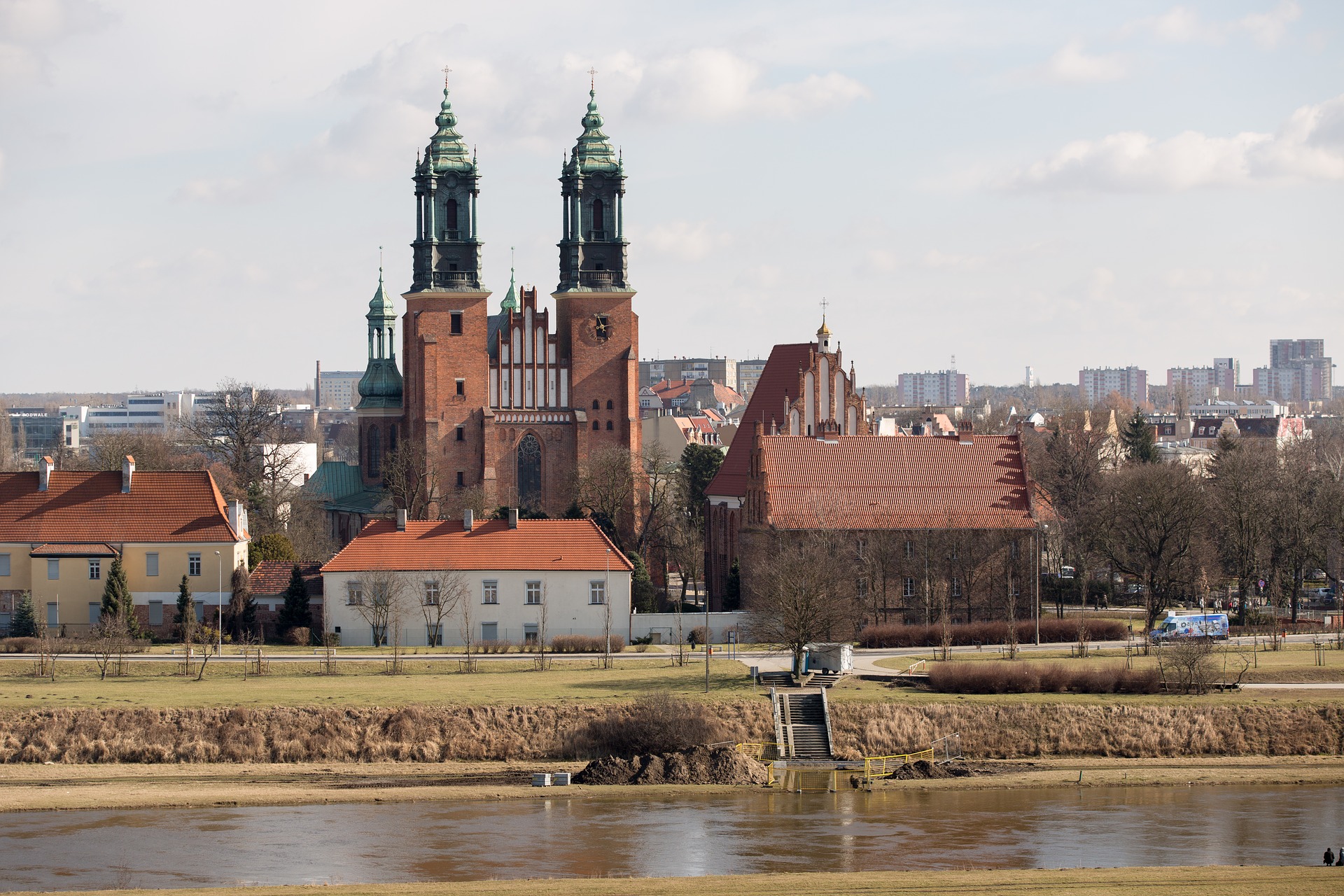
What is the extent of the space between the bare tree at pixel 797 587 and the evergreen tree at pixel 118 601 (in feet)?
66.7

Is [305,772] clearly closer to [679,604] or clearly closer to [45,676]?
[45,676]

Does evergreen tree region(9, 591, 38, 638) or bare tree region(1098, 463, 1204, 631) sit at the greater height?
bare tree region(1098, 463, 1204, 631)

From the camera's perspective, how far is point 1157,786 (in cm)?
4372

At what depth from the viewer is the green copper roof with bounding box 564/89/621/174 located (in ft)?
306

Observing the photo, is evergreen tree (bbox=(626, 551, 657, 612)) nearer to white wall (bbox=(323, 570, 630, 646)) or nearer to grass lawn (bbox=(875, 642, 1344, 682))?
white wall (bbox=(323, 570, 630, 646))

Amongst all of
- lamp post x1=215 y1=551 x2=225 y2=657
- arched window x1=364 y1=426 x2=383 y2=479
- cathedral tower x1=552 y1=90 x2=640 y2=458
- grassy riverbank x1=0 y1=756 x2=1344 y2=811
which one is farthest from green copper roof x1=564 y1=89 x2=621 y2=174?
grassy riverbank x1=0 y1=756 x2=1344 y2=811

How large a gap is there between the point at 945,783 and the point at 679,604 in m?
28.2

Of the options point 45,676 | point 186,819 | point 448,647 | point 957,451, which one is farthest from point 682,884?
point 957,451

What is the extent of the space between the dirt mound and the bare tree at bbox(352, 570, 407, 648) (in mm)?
19002

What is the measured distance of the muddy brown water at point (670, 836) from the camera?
34.8 m

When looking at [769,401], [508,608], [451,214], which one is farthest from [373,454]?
[508,608]

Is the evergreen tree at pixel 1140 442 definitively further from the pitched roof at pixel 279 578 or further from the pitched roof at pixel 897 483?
the pitched roof at pixel 279 578

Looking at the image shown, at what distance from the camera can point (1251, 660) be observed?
56.1 meters

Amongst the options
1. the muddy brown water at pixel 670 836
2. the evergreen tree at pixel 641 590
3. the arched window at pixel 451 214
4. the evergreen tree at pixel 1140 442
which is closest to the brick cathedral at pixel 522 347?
the arched window at pixel 451 214
